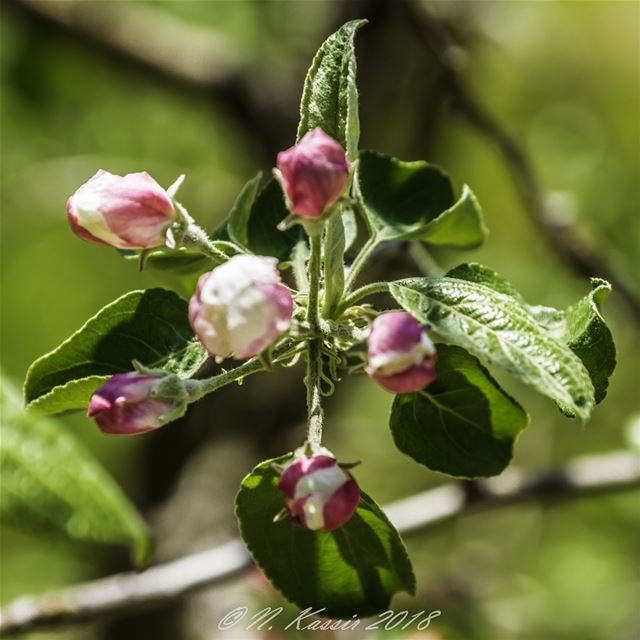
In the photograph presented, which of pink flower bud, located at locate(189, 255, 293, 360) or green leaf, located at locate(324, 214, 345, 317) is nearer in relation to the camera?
pink flower bud, located at locate(189, 255, 293, 360)

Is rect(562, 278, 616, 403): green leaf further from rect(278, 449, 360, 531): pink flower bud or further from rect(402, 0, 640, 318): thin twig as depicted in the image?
rect(402, 0, 640, 318): thin twig

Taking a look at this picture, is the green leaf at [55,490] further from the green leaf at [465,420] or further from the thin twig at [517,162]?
the thin twig at [517,162]

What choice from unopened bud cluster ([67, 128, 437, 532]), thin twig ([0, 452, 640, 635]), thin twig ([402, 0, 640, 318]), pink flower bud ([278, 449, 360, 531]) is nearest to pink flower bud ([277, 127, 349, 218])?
unopened bud cluster ([67, 128, 437, 532])

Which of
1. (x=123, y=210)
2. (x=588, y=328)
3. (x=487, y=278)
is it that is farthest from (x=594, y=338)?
(x=123, y=210)

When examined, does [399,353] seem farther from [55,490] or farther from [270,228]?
[55,490]

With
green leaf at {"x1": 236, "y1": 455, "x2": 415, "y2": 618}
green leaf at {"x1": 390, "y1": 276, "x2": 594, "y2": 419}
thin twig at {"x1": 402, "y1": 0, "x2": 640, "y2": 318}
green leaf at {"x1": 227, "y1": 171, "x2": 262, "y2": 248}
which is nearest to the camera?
green leaf at {"x1": 390, "y1": 276, "x2": 594, "y2": 419}

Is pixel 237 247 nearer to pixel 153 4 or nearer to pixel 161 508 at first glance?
pixel 161 508
